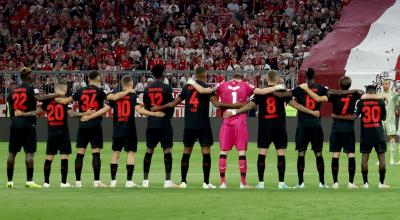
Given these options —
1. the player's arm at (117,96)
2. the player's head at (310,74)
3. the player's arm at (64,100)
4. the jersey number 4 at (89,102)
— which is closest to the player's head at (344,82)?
the player's head at (310,74)

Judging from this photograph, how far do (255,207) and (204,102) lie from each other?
5.14 meters

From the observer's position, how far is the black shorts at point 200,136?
82.9 feet

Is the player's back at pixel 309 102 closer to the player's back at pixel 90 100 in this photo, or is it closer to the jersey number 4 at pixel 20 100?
the player's back at pixel 90 100

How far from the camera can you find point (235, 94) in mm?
25328

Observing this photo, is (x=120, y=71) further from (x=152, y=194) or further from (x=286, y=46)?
(x=152, y=194)

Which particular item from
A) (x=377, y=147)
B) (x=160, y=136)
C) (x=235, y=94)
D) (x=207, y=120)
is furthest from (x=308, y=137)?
(x=160, y=136)

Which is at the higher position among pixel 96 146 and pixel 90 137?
pixel 90 137

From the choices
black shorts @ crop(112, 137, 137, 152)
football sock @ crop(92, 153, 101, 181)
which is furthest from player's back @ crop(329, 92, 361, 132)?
football sock @ crop(92, 153, 101, 181)

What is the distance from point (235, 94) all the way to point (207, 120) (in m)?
0.79

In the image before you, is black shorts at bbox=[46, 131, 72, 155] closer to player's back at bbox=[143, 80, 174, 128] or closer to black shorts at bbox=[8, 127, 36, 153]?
black shorts at bbox=[8, 127, 36, 153]

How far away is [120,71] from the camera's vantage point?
4669 cm

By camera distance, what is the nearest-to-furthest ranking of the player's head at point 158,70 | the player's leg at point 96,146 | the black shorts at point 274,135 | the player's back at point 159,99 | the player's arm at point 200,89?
the black shorts at point 274,135 → the player's arm at point 200,89 → the player's head at point 158,70 → the player's back at point 159,99 → the player's leg at point 96,146

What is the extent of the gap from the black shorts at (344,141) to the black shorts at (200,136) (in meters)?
2.53

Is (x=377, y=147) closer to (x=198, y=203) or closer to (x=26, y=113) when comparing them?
(x=198, y=203)
